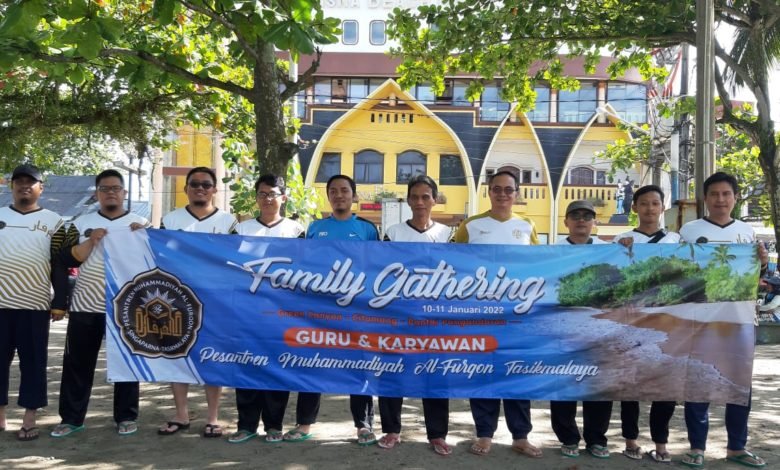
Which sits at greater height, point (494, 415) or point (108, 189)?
point (108, 189)

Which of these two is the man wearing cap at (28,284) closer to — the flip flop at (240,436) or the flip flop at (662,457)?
the flip flop at (240,436)

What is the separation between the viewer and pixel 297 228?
16.7 ft

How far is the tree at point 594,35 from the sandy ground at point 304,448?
15.6ft

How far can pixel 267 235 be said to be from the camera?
4.87m

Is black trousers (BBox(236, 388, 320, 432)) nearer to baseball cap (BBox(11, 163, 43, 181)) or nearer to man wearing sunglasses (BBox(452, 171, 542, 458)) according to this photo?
man wearing sunglasses (BBox(452, 171, 542, 458))

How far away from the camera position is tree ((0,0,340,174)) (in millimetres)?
4156

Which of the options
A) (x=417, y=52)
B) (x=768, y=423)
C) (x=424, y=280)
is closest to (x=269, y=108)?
(x=424, y=280)

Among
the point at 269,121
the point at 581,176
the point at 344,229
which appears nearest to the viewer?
the point at 344,229

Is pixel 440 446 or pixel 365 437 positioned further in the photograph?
pixel 365 437

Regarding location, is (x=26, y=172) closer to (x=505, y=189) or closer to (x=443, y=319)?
(x=443, y=319)

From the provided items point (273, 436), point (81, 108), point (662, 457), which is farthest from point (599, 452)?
point (81, 108)

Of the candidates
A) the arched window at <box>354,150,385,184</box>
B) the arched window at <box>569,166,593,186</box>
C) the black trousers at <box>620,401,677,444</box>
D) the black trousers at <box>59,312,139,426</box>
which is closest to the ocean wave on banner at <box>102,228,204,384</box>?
the black trousers at <box>59,312,139,426</box>

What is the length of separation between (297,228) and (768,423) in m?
4.23

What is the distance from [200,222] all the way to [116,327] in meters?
0.92
